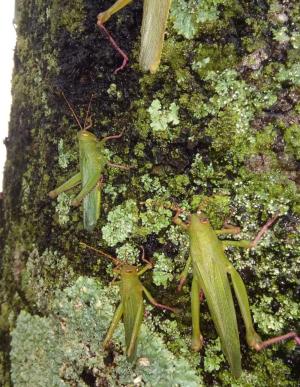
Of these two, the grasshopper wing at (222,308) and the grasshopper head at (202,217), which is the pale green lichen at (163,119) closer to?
the grasshopper head at (202,217)

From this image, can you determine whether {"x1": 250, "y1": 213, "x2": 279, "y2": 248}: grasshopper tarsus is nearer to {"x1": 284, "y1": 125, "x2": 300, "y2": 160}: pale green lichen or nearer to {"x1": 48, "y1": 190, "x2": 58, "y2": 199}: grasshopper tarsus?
{"x1": 284, "y1": 125, "x2": 300, "y2": 160}: pale green lichen

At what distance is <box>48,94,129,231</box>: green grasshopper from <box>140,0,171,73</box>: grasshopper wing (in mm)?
301

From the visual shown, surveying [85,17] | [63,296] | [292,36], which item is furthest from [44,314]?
[292,36]

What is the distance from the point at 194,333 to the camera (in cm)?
174

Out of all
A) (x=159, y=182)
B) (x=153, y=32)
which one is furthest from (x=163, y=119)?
(x=153, y=32)

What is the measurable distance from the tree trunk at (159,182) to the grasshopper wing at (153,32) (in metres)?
0.04

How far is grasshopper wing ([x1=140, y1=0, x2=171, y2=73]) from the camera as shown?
1880 mm

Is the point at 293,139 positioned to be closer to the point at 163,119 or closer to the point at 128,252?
the point at 163,119

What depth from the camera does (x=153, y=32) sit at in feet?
6.26

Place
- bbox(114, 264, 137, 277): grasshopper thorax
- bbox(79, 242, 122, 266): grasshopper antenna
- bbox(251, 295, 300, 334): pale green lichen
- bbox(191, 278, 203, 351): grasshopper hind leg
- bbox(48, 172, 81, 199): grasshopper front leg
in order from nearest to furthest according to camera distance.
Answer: bbox(251, 295, 300, 334): pale green lichen < bbox(191, 278, 203, 351): grasshopper hind leg < bbox(114, 264, 137, 277): grasshopper thorax < bbox(79, 242, 122, 266): grasshopper antenna < bbox(48, 172, 81, 199): grasshopper front leg

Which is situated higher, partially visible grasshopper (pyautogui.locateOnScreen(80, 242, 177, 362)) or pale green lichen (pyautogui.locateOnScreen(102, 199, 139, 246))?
pale green lichen (pyautogui.locateOnScreen(102, 199, 139, 246))

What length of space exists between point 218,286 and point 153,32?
1.02 m

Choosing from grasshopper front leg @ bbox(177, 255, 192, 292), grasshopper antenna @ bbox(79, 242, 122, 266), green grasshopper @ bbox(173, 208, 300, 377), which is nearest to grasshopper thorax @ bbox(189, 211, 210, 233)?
green grasshopper @ bbox(173, 208, 300, 377)

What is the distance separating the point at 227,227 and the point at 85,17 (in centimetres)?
111
